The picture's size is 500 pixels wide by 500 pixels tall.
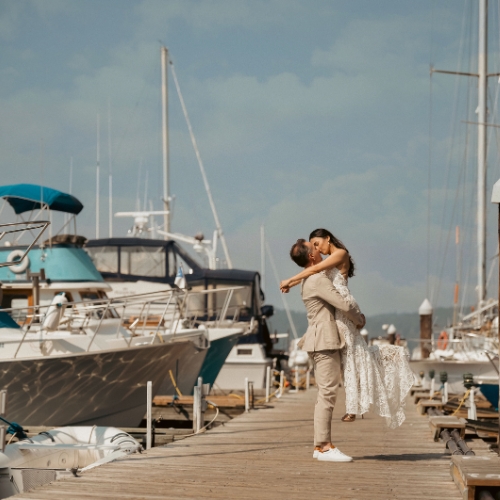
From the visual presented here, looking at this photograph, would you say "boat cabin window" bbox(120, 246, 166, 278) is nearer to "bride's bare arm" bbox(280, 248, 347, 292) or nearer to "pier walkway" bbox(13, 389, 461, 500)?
"pier walkway" bbox(13, 389, 461, 500)

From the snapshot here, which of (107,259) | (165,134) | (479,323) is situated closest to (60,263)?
(107,259)

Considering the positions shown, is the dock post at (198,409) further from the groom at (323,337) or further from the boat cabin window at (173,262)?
the boat cabin window at (173,262)

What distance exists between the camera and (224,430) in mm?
9961

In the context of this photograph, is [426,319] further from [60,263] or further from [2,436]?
[2,436]

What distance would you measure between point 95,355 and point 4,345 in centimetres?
140

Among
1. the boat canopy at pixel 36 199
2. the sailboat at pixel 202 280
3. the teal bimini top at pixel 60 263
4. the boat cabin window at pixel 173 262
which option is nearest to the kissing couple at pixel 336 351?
the boat canopy at pixel 36 199

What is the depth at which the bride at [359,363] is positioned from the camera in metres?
6.52

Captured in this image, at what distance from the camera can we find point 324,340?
6.49 metres

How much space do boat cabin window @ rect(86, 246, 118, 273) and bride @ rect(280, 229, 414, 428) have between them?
18.2 m

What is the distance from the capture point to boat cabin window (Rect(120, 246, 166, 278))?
2406 centimetres

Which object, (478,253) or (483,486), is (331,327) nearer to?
(483,486)

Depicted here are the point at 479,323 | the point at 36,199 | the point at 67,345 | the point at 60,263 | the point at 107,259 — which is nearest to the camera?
the point at 67,345

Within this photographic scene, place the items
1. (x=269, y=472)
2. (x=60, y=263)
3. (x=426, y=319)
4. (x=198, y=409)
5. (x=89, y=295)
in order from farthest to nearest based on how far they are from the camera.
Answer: (x=426, y=319)
(x=89, y=295)
(x=60, y=263)
(x=198, y=409)
(x=269, y=472)

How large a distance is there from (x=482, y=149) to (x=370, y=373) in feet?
84.8
